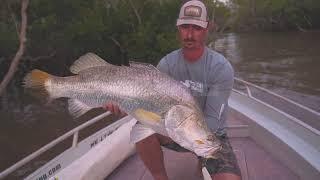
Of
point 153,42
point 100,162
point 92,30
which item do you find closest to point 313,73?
point 153,42

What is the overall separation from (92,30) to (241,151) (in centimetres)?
1784

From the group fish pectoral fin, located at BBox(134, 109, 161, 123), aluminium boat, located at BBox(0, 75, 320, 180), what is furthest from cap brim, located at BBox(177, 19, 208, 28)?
aluminium boat, located at BBox(0, 75, 320, 180)

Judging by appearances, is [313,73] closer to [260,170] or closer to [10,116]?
[10,116]

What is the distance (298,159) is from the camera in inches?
156

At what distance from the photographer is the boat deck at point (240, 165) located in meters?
4.07

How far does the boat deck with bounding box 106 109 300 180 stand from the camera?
13.3 feet

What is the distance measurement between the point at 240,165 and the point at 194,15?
6.03 feet

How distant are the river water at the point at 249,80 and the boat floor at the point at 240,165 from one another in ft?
23.8

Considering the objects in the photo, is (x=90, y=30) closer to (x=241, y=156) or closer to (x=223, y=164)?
(x=241, y=156)

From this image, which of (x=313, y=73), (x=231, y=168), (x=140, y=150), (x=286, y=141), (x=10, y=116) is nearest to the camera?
(x=231, y=168)

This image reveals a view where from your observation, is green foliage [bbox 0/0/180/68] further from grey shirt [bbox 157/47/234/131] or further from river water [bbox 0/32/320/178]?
grey shirt [bbox 157/47/234/131]

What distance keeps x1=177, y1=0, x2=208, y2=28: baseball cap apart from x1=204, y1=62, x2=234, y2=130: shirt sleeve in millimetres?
365

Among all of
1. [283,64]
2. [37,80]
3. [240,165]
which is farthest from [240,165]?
[283,64]

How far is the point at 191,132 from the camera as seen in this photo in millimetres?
2486
